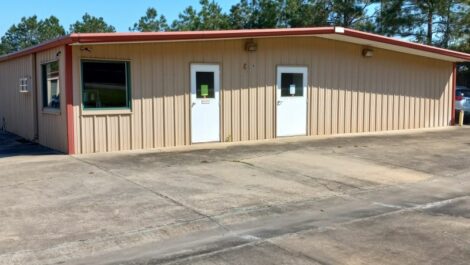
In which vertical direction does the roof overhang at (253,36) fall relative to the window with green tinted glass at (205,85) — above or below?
above

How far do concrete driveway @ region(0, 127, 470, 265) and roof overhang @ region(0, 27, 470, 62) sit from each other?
2.40 m

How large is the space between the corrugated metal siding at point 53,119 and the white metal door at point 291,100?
5.51 m

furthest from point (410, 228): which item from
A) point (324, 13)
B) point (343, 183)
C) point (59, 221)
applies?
point (324, 13)

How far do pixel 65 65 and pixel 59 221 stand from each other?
5.56m

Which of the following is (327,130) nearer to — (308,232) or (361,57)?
(361,57)

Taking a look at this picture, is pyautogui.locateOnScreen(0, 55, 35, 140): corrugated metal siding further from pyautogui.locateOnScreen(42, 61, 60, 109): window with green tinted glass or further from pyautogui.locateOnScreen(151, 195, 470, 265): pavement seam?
pyautogui.locateOnScreen(151, 195, 470, 265): pavement seam

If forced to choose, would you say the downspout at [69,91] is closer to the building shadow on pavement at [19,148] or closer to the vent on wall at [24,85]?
the building shadow on pavement at [19,148]

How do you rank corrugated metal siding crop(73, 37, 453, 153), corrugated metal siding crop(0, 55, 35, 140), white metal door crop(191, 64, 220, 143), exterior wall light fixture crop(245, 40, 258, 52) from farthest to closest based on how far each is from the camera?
1. corrugated metal siding crop(0, 55, 35, 140)
2. exterior wall light fixture crop(245, 40, 258, 52)
3. white metal door crop(191, 64, 220, 143)
4. corrugated metal siding crop(73, 37, 453, 153)

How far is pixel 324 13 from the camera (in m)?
39.1

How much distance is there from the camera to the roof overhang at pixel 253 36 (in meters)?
10.8

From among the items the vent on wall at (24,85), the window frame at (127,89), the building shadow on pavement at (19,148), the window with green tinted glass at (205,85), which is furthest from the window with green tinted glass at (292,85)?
the vent on wall at (24,85)

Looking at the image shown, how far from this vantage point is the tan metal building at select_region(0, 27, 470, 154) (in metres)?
11.6

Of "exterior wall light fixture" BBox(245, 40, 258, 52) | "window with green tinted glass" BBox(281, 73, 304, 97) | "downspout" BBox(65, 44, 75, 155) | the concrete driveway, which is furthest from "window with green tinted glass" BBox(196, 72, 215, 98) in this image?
"downspout" BBox(65, 44, 75, 155)

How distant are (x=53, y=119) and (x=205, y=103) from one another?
356 centimetres
